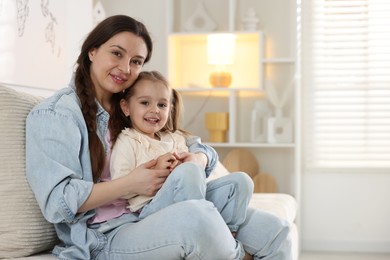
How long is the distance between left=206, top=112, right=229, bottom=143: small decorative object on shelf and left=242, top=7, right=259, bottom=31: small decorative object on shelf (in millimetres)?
631

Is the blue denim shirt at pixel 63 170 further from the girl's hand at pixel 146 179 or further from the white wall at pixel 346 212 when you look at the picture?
the white wall at pixel 346 212

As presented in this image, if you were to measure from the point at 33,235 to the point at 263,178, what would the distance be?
2.96 meters

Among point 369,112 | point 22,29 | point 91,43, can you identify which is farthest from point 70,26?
point 369,112

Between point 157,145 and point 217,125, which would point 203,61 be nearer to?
point 217,125

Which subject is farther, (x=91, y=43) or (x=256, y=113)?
(x=256, y=113)

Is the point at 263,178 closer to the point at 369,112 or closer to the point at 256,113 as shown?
the point at 256,113

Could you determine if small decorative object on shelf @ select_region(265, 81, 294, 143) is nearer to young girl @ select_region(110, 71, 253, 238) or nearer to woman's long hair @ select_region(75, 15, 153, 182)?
young girl @ select_region(110, 71, 253, 238)

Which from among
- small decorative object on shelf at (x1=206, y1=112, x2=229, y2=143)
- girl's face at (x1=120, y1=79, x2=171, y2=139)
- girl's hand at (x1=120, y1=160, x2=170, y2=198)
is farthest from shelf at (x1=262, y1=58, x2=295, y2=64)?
girl's hand at (x1=120, y1=160, x2=170, y2=198)

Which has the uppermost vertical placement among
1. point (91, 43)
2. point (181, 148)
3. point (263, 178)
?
point (91, 43)

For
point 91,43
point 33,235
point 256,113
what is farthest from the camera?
point 256,113

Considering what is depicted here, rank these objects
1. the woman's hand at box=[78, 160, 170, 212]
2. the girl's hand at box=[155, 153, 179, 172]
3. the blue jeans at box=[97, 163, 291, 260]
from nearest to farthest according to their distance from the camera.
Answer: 1. the blue jeans at box=[97, 163, 291, 260]
2. the woman's hand at box=[78, 160, 170, 212]
3. the girl's hand at box=[155, 153, 179, 172]

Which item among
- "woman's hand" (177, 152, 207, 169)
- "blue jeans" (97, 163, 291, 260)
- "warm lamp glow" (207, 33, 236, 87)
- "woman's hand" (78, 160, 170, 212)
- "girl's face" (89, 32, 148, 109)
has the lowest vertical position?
"blue jeans" (97, 163, 291, 260)

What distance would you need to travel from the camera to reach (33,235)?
205 cm

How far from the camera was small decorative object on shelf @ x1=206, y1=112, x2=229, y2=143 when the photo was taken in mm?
4762
